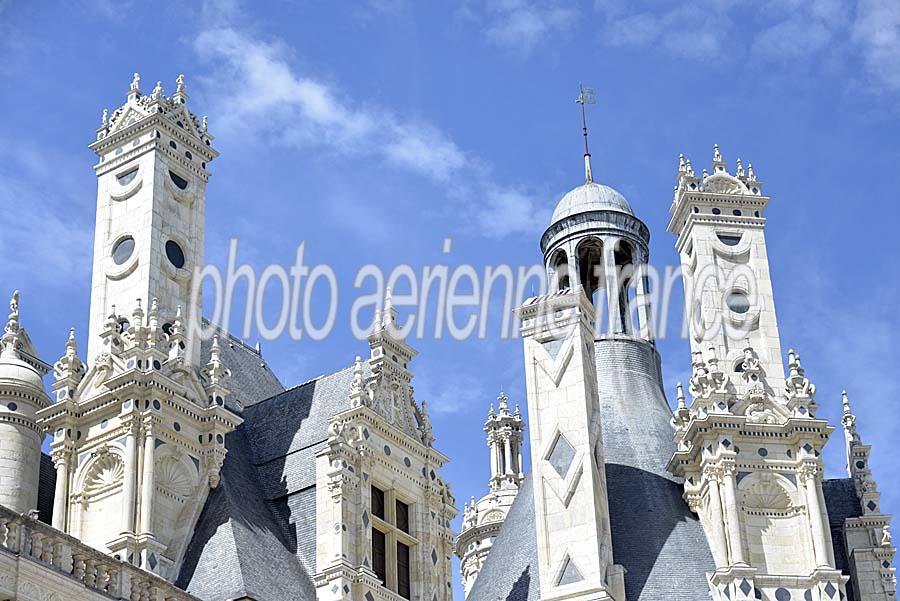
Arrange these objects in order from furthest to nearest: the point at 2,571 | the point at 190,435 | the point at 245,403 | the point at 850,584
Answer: the point at 245,403 < the point at 850,584 < the point at 190,435 < the point at 2,571

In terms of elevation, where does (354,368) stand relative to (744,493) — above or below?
above

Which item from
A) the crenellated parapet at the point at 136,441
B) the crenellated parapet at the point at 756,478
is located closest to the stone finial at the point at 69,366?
the crenellated parapet at the point at 136,441

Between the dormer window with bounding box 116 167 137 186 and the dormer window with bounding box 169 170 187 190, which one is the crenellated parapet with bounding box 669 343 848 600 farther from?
the dormer window with bounding box 116 167 137 186

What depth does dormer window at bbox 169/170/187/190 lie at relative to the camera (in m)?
40.7

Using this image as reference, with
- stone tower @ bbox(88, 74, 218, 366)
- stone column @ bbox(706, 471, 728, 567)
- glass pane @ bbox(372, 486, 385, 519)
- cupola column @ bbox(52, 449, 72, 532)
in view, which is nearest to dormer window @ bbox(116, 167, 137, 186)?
stone tower @ bbox(88, 74, 218, 366)

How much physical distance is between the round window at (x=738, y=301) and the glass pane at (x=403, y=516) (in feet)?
30.1

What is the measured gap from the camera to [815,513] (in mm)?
37125

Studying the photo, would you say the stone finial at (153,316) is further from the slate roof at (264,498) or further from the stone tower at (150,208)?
the slate roof at (264,498)

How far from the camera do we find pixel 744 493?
37719 millimetres

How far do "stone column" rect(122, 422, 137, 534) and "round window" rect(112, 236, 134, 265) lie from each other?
17.5ft

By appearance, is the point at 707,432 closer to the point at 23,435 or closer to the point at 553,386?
the point at 553,386

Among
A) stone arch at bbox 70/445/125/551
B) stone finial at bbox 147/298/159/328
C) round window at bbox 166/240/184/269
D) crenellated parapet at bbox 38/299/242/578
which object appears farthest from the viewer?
round window at bbox 166/240/184/269

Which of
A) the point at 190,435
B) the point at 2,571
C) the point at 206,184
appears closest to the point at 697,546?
the point at 190,435

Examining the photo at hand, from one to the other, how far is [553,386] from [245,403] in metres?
8.73
